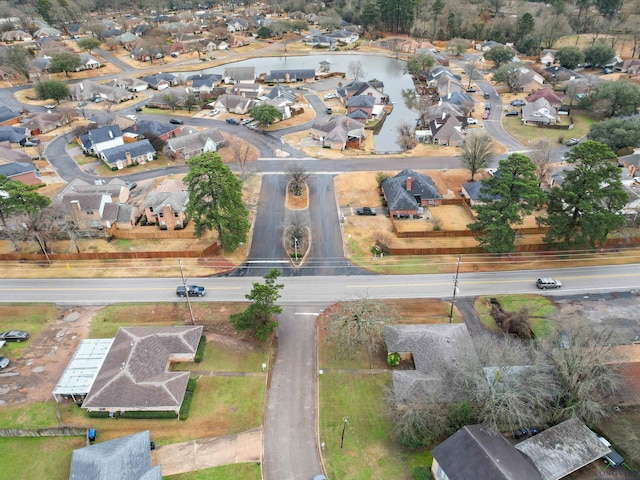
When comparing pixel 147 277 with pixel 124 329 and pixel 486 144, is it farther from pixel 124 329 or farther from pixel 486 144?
pixel 486 144

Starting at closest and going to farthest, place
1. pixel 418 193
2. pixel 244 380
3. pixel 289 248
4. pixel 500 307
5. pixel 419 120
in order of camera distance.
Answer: pixel 244 380 < pixel 500 307 < pixel 289 248 < pixel 418 193 < pixel 419 120

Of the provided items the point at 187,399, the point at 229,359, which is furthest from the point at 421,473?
the point at 187,399

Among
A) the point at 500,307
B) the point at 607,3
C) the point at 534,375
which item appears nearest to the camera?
the point at 534,375

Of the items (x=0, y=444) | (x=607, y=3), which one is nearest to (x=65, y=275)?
(x=0, y=444)

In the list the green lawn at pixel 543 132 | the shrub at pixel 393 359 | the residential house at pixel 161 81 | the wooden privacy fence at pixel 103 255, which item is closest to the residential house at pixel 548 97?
the green lawn at pixel 543 132

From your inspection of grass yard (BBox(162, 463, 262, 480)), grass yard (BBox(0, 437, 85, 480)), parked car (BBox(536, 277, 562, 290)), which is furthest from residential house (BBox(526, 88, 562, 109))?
grass yard (BBox(0, 437, 85, 480))

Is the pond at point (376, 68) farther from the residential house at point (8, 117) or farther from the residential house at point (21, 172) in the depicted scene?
the residential house at point (21, 172)
